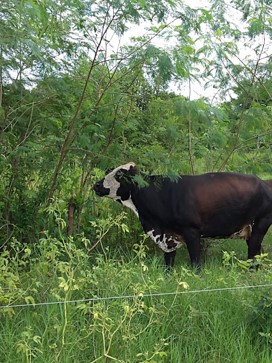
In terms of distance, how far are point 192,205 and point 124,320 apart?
273 cm

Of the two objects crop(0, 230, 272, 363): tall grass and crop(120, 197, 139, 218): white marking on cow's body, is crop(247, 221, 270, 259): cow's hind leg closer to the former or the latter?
crop(120, 197, 139, 218): white marking on cow's body

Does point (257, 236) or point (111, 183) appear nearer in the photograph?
point (111, 183)

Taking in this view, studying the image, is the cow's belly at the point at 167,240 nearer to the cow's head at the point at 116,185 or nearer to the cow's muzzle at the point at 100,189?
the cow's head at the point at 116,185

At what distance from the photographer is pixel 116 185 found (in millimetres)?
6137

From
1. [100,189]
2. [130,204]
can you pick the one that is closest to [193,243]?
[130,204]

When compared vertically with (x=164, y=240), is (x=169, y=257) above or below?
below

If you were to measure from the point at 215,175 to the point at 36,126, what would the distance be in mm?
1997

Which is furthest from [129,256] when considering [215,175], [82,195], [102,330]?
[102,330]

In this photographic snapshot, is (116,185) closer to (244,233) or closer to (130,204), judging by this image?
(130,204)

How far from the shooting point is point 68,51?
Result: 533 centimetres

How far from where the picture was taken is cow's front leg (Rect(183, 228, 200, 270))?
19.9 feet

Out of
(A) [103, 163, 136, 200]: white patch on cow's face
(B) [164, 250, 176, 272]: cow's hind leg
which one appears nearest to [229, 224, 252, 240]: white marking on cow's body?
(B) [164, 250, 176, 272]: cow's hind leg

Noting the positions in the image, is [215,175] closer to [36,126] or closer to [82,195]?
[82,195]

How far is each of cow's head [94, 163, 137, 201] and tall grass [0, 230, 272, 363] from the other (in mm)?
1526
